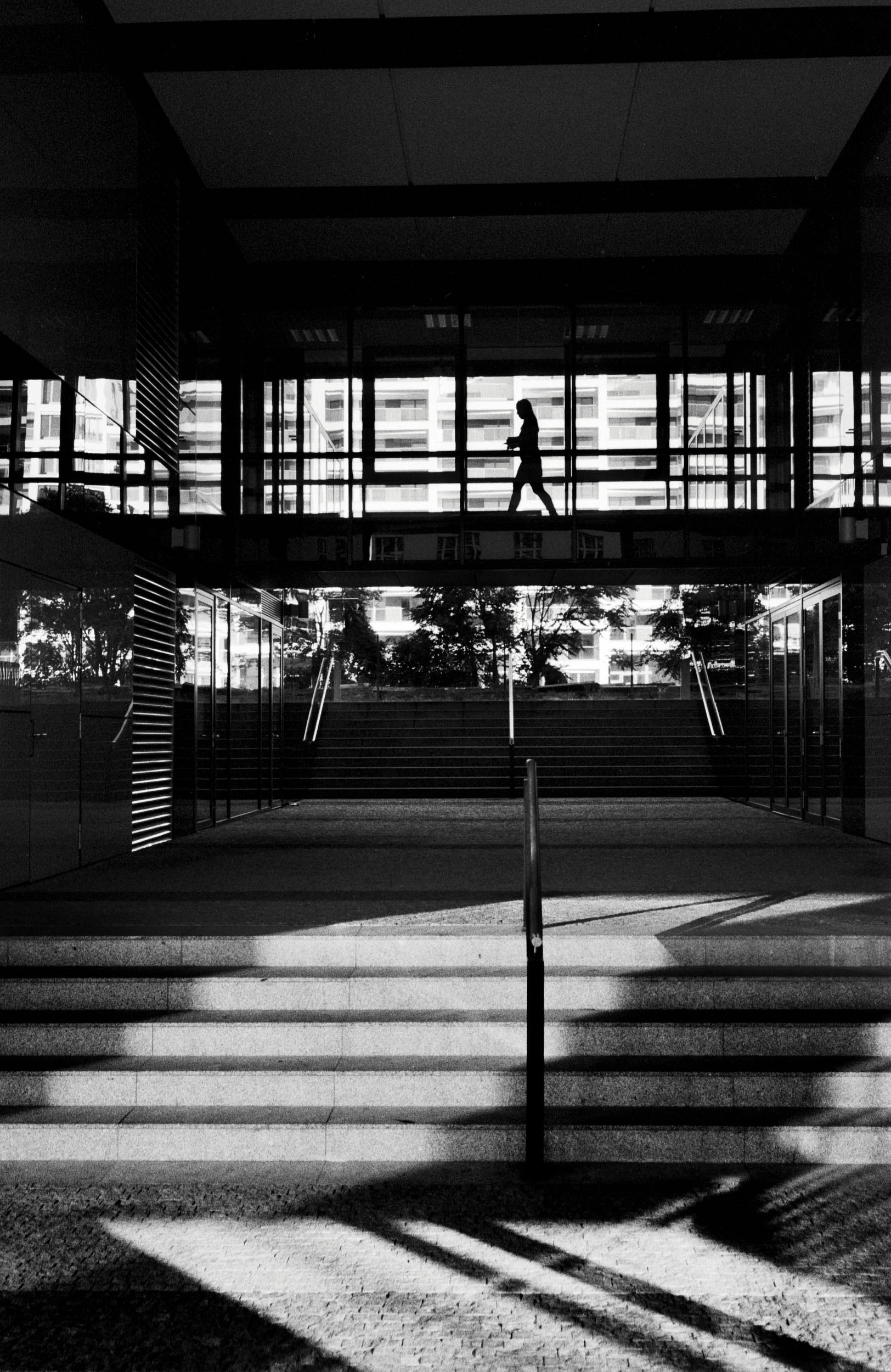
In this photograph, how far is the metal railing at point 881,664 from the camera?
9805mm

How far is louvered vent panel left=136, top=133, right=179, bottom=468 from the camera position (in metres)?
9.84

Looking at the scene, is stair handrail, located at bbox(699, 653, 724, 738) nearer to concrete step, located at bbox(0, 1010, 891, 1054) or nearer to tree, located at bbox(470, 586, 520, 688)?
tree, located at bbox(470, 586, 520, 688)

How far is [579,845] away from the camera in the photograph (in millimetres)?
9805

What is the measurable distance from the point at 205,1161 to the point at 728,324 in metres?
11.6

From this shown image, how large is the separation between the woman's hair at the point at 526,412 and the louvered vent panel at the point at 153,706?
466 centimetres

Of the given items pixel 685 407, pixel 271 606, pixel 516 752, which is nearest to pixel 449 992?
pixel 685 407

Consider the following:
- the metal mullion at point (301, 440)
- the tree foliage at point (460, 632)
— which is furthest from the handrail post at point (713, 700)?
the tree foliage at point (460, 632)

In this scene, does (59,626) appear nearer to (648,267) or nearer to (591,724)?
(648,267)

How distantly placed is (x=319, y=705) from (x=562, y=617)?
12.2 metres

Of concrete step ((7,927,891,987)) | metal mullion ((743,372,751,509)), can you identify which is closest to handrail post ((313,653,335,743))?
metal mullion ((743,372,751,509))

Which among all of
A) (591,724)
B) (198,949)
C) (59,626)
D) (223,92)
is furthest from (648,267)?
(198,949)

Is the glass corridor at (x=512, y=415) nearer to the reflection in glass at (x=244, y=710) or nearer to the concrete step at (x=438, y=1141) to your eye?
the reflection in glass at (x=244, y=710)

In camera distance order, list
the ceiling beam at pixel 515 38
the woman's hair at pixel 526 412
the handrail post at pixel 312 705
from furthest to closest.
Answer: the handrail post at pixel 312 705 < the woman's hair at pixel 526 412 < the ceiling beam at pixel 515 38

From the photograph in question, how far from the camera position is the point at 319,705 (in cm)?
1759
